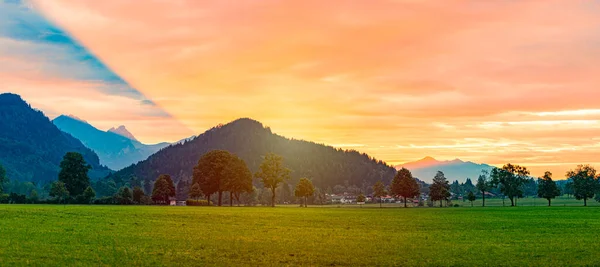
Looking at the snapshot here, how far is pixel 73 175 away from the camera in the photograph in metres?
154

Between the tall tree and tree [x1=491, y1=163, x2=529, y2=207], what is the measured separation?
9354 centimetres

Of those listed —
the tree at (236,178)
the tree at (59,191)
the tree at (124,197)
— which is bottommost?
the tree at (124,197)

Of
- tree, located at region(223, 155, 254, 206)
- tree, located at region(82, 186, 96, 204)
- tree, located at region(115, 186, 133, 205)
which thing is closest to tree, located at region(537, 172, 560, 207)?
tree, located at region(223, 155, 254, 206)

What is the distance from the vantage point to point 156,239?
4088 cm

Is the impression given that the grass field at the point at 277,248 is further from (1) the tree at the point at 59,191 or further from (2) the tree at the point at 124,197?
(2) the tree at the point at 124,197

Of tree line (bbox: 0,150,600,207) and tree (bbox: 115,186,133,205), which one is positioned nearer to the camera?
tree line (bbox: 0,150,600,207)

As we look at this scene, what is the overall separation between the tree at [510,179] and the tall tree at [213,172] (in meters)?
93.5

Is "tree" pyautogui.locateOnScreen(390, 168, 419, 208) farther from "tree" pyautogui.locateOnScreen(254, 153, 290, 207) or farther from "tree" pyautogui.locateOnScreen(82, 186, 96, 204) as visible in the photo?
"tree" pyautogui.locateOnScreen(82, 186, 96, 204)

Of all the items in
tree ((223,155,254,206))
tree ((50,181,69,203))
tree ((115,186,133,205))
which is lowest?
tree ((115,186,133,205))

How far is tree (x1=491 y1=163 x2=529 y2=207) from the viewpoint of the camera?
578 ft

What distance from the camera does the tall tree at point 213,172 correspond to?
149000 mm

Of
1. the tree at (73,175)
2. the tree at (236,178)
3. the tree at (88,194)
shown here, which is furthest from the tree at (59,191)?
the tree at (236,178)

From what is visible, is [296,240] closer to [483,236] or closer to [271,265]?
[271,265]

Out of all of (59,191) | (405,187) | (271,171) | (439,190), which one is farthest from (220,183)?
(439,190)
